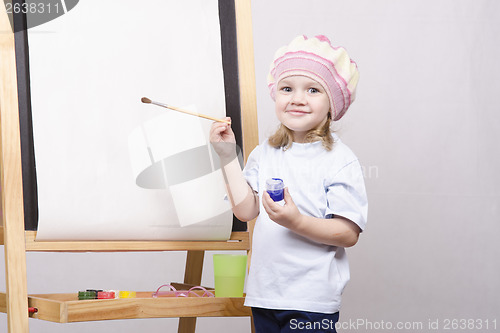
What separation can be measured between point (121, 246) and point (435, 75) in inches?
65.0

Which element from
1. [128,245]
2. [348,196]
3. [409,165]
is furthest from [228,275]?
[409,165]

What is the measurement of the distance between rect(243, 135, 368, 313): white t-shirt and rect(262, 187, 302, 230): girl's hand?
78mm

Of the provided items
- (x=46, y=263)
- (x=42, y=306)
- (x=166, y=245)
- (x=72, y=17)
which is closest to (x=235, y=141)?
(x=166, y=245)

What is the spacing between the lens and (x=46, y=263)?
257 centimetres

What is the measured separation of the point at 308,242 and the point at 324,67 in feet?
1.15

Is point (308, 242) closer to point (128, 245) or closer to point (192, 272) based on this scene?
point (128, 245)

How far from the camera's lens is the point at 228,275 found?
1.60m

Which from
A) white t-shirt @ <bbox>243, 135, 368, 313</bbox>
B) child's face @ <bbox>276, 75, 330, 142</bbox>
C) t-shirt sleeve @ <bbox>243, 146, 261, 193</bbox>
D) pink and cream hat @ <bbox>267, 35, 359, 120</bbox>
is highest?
pink and cream hat @ <bbox>267, 35, 359, 120</bbox>

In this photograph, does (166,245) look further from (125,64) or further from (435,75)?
(435,75)

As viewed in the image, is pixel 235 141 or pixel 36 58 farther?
pixel 235 141

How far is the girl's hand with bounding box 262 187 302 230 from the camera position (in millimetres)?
1350

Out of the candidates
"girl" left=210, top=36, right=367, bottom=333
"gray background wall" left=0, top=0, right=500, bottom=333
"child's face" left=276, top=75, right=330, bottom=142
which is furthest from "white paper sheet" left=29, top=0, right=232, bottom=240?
"gray background wall" left=0, top=0, right=500, bottom=333

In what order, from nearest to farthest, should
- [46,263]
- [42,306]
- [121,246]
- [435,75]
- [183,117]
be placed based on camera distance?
1. [42,306]
2. [121,246]
3. [183,117]
4. [46,263]
5. [435,75]

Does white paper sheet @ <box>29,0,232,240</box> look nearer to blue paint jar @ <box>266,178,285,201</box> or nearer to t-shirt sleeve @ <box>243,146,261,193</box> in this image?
t-shirt sleeve @ <box>243,146,261,193</box>
